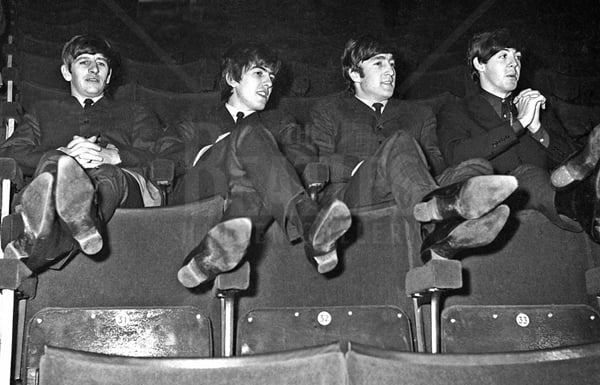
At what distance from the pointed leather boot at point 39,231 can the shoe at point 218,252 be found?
0.16 meters

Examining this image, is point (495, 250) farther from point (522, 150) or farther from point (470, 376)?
point (470, 376)

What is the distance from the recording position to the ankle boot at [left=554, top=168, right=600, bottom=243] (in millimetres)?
897

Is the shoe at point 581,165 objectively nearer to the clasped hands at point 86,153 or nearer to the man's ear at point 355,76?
the man's ear at point 355,76

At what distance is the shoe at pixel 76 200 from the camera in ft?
2.60

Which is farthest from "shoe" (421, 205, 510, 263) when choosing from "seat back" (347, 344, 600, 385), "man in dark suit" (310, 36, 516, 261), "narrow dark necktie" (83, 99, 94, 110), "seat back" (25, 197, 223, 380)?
"narrow dark necktie" (83, 99, 94, 110)

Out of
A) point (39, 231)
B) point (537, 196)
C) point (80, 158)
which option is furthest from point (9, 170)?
point (537, 196)

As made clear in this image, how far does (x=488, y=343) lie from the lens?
95 centimetres

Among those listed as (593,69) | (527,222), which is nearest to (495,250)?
(527,222)

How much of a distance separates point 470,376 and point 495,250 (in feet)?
1.41

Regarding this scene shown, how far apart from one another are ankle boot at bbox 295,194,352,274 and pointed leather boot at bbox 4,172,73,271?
306 mm

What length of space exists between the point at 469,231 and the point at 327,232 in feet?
0.57

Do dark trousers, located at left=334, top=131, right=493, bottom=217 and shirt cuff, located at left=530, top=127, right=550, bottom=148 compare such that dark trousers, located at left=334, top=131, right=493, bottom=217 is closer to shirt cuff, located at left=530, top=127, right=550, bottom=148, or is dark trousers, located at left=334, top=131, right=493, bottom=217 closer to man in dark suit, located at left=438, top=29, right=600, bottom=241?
man in dark suit, located at left=438, top=29, right=600, bottom=241

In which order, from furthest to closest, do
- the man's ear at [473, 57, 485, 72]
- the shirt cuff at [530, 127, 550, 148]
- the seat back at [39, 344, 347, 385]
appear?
the man's ear at [473, 57, 485, 72], the shirt cuff at [530, 127, 550, 148], the seat back at [39, 344, 347, 385]

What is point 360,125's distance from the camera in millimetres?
1368
